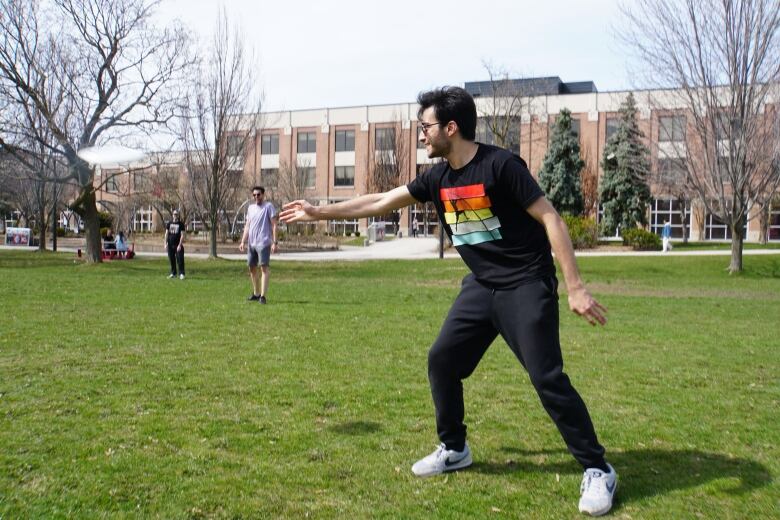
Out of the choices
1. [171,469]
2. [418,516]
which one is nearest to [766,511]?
[418,516]

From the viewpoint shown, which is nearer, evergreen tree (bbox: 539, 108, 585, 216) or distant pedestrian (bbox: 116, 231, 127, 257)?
distant pedestrian (bbox: 116, 231, 127, 257)

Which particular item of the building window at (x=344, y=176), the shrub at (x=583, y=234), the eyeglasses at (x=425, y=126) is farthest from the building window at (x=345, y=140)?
the eyeglasses at (x=425, y=126)

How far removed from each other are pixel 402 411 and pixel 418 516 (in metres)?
1.88

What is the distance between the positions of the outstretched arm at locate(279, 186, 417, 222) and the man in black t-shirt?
0.5 inches

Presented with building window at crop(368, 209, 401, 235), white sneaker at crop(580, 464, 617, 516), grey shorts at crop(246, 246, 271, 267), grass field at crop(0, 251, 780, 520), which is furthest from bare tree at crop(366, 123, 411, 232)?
white sneaker at crop(580, 464, 617, 516)

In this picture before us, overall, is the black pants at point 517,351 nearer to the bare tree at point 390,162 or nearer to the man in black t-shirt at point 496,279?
the man in black t-shirt at point 496,279

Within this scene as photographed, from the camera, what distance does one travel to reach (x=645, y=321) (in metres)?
11.1

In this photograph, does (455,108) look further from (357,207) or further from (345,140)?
(345,140)

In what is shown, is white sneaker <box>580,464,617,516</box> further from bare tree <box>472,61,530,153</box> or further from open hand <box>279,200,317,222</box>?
bare tree <box>472,61,530,153</box>

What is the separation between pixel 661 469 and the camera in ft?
13.2

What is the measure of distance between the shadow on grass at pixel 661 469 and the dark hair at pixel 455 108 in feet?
6.40

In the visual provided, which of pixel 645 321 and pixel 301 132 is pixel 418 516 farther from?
pixel 301 132

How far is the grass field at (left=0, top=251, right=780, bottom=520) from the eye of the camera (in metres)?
3.48

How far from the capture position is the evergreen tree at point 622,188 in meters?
45.8
